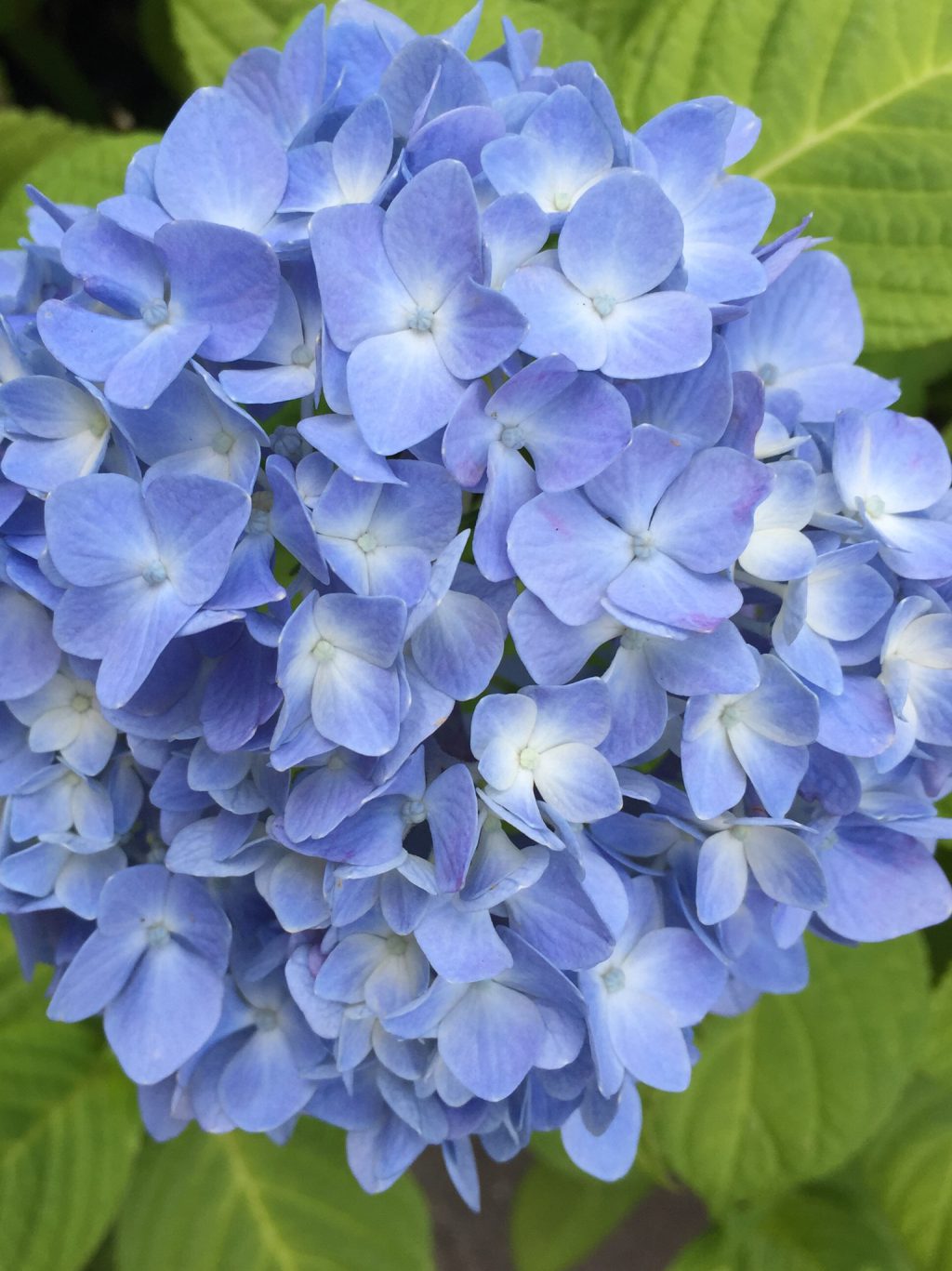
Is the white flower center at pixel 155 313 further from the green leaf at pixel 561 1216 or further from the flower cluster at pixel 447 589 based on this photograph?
the green leaf at pixel 561 1216

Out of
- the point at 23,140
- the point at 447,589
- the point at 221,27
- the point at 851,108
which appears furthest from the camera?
the point at 23,140

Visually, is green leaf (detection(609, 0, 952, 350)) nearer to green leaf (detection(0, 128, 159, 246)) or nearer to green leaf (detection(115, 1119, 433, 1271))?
green leaf (detection(0, 128, 159, 246))

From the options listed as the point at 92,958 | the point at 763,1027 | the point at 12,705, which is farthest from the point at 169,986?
the point at 763,1027

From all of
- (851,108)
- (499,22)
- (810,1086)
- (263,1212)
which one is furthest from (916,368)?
(263,1212)

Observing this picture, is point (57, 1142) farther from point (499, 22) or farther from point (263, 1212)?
point (499, 22)

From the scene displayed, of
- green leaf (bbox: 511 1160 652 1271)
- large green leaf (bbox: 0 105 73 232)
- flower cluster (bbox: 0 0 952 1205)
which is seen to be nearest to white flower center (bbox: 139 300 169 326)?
flower cluster (bbox: 0 0 952 1205)

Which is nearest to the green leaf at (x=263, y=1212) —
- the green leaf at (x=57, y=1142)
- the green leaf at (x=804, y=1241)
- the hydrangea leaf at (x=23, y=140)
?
the green leaf at (x=57, y=1142)
